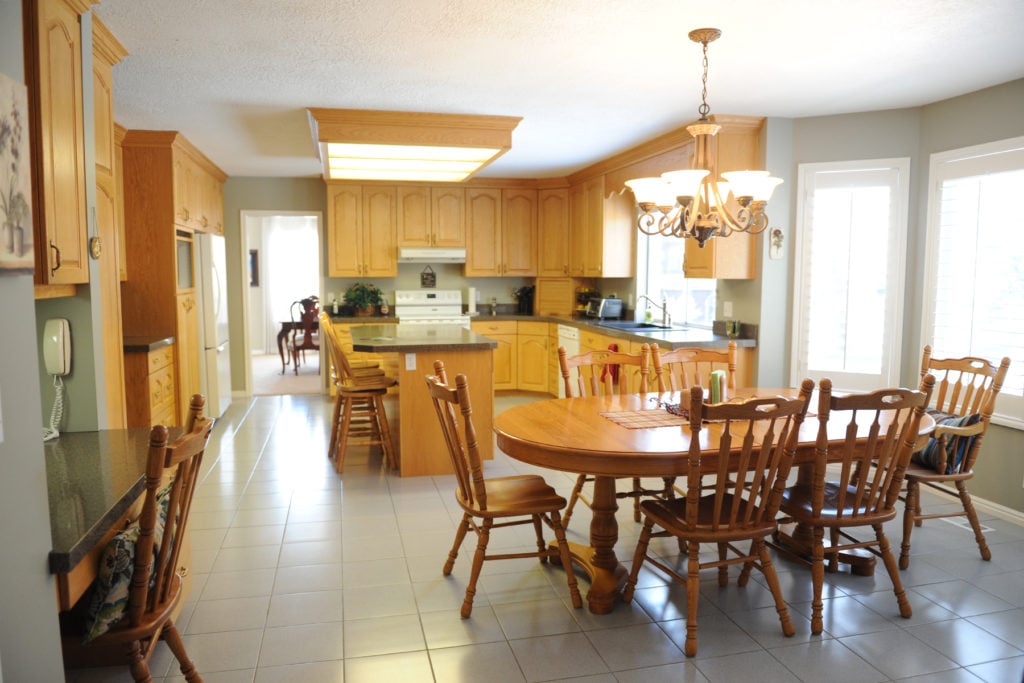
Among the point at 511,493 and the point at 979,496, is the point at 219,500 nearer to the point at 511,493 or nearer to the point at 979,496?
the point at 511,493

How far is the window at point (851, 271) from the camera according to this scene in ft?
14.7

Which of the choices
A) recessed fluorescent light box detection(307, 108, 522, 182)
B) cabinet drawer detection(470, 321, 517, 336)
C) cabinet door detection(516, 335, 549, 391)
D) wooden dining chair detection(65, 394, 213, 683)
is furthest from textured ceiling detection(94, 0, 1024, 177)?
cabinet door detection(516, 335, 549, 391)

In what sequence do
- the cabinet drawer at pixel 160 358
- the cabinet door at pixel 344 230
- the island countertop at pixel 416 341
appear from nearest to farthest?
the island countertop at pixel 416 341, the cabinet drawer at pixel 160 358, the cabinet door at pixel 344 230

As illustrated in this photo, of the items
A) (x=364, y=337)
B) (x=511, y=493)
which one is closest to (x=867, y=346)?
(x=511, y=493)

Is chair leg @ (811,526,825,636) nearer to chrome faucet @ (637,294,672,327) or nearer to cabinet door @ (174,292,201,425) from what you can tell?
chrome faucet @ (637,294,672,327)

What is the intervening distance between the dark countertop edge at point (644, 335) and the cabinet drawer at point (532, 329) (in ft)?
0.14

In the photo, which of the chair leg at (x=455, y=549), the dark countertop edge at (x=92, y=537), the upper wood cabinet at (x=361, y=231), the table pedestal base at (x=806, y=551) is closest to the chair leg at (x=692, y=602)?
Answer: the table pedestal base at (x=806, y=551)

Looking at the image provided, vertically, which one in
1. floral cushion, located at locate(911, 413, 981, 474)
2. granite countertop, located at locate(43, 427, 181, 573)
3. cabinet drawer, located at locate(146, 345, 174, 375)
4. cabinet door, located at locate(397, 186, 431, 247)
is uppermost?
cabinet door, located at locate(397, 186, 431, 247)

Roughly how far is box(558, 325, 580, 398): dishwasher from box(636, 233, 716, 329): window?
2.15 feet

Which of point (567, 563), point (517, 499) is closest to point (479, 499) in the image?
point (517, 499)

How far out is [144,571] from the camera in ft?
5.88

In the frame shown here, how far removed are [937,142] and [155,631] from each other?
4.66 metres

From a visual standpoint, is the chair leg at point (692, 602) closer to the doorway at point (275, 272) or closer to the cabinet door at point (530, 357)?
the cabinet door at point (530, 357)

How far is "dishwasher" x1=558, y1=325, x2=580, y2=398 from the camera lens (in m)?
6.81
